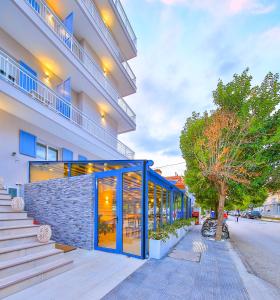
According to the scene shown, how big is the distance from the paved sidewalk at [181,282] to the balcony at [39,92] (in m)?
6.93

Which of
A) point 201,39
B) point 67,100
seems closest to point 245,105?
point 201,39

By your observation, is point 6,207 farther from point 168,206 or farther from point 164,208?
point 168,206

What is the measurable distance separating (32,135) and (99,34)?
26.7ft

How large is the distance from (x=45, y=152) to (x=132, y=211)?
19.1 ft

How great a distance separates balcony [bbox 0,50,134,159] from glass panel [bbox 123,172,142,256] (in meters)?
4.60

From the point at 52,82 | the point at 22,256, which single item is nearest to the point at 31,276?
the point at 22,256

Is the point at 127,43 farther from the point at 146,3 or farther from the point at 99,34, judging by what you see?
the point at 99,34

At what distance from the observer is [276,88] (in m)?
11.6

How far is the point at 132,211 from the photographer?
24.1 ft

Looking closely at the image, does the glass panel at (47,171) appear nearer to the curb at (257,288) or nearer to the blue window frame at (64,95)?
the blue window frame at (64,95)

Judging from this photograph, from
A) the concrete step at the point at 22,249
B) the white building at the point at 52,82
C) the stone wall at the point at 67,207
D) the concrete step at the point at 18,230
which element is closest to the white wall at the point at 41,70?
the white building at the point at 52,82

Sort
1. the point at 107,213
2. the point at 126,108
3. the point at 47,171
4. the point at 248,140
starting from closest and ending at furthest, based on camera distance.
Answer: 1. the point at 107,213
2. the point at 47,171
3. the point at 248,140
4. the point at 126,108

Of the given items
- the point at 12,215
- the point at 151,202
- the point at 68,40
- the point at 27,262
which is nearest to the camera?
the point at 27,262

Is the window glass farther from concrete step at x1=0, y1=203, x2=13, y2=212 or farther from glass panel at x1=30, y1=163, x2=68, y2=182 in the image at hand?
concrete step at x1=0, y1=203, x2=13, y2=212
